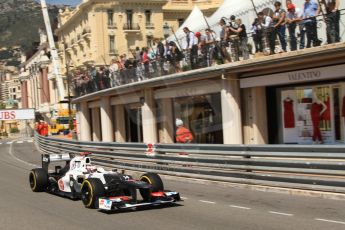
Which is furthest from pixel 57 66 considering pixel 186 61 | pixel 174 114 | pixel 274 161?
pixel 274 161

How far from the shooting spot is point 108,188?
33.6ft

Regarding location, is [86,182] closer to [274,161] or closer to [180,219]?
[180,219]

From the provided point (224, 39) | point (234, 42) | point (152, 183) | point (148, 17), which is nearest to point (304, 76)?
point (234, 42)

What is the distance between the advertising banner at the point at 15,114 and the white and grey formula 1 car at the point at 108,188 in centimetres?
5929

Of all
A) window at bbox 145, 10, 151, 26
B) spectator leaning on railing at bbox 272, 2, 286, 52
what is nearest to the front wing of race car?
spectator leaning on railing at bbox 272, 2, 286, 52

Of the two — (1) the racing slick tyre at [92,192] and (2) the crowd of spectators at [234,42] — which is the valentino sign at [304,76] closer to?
(2) the crowd of spectators at [234,42]

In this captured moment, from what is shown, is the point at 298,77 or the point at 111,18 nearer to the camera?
the point at 298,77

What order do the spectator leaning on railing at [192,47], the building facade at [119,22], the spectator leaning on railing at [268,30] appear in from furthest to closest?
the building facade at [119,22]
the spectator leaning on railing at [192,47]
the spectator leaning on railing at [268,30]

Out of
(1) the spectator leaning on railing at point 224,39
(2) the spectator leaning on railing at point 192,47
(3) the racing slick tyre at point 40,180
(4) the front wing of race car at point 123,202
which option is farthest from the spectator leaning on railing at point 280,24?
(3) the racing slick tyre at point 40,180

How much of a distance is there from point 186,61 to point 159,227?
12.7 meters

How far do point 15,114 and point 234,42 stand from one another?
5701 centimetres

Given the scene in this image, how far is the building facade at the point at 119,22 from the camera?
6951cm

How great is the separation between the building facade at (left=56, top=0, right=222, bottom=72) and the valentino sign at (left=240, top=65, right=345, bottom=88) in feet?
160

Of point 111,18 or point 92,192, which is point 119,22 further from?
point 92,192
